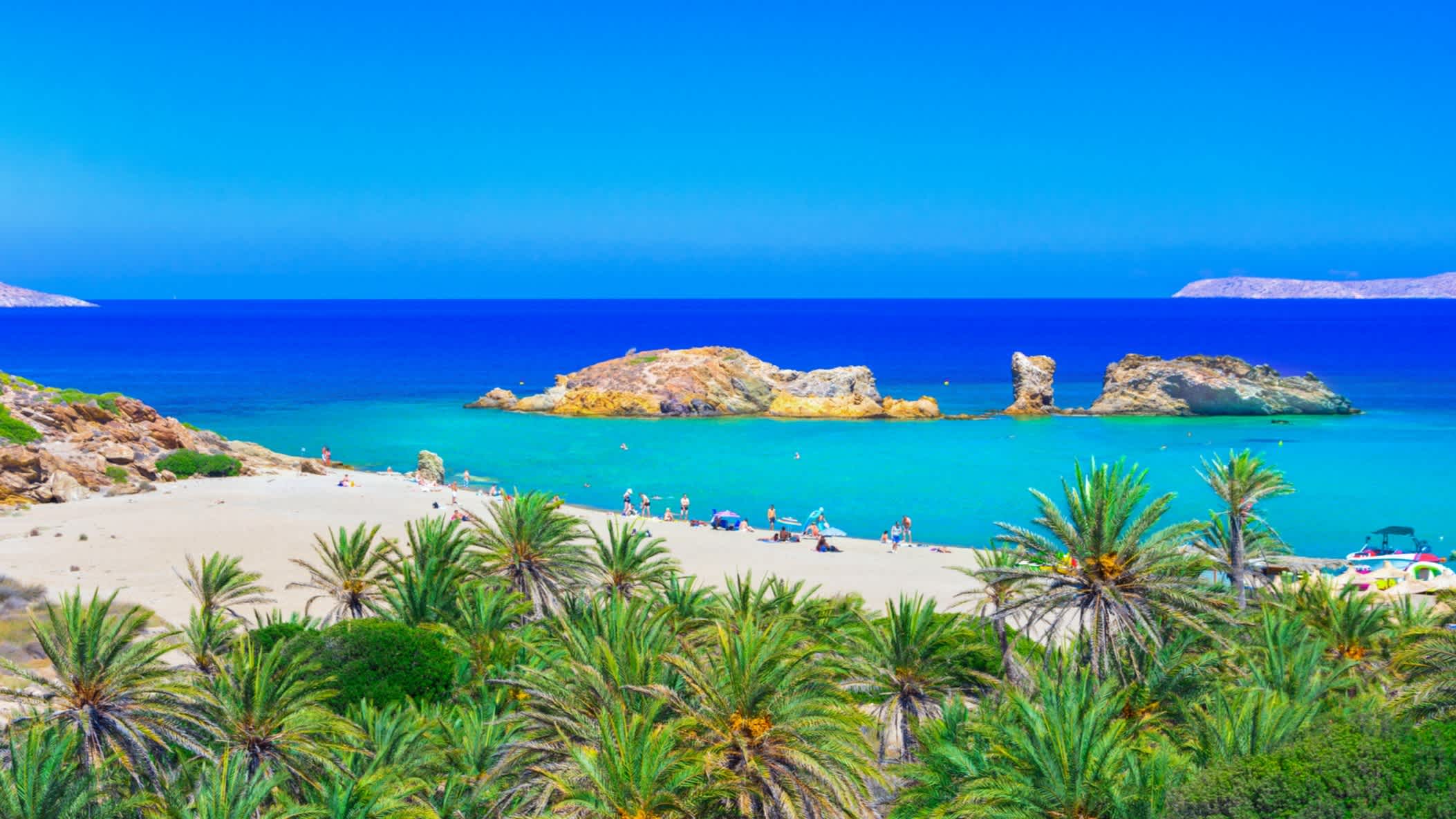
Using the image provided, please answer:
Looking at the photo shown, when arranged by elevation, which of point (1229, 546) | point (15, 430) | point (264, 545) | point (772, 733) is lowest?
point (772, 733)

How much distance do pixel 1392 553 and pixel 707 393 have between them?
4803 centimetres

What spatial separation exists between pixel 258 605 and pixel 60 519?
42.8 feet

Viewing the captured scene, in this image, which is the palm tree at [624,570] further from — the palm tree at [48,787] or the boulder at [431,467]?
the boulder at [431,467]

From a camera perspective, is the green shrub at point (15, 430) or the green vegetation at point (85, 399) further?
the green vegetation at point (85, 399)

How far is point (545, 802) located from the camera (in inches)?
563

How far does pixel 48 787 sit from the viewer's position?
44.0ft

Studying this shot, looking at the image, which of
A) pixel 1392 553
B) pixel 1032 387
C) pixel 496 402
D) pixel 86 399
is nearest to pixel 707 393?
pixel 496 402

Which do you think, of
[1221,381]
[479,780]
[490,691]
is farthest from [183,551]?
[1221,381]

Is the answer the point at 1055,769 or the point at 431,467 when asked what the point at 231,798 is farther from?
the point at 431,467

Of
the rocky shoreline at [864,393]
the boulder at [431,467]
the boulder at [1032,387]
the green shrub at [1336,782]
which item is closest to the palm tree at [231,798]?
the green shrub at [1336,782]

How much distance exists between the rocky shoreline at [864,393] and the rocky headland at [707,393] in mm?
78

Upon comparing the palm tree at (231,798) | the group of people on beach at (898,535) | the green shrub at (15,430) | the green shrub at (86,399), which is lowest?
the palm tree at (231,798)

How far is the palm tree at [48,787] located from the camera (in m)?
13.2

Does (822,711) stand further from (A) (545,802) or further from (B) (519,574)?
(B) (519,574)
